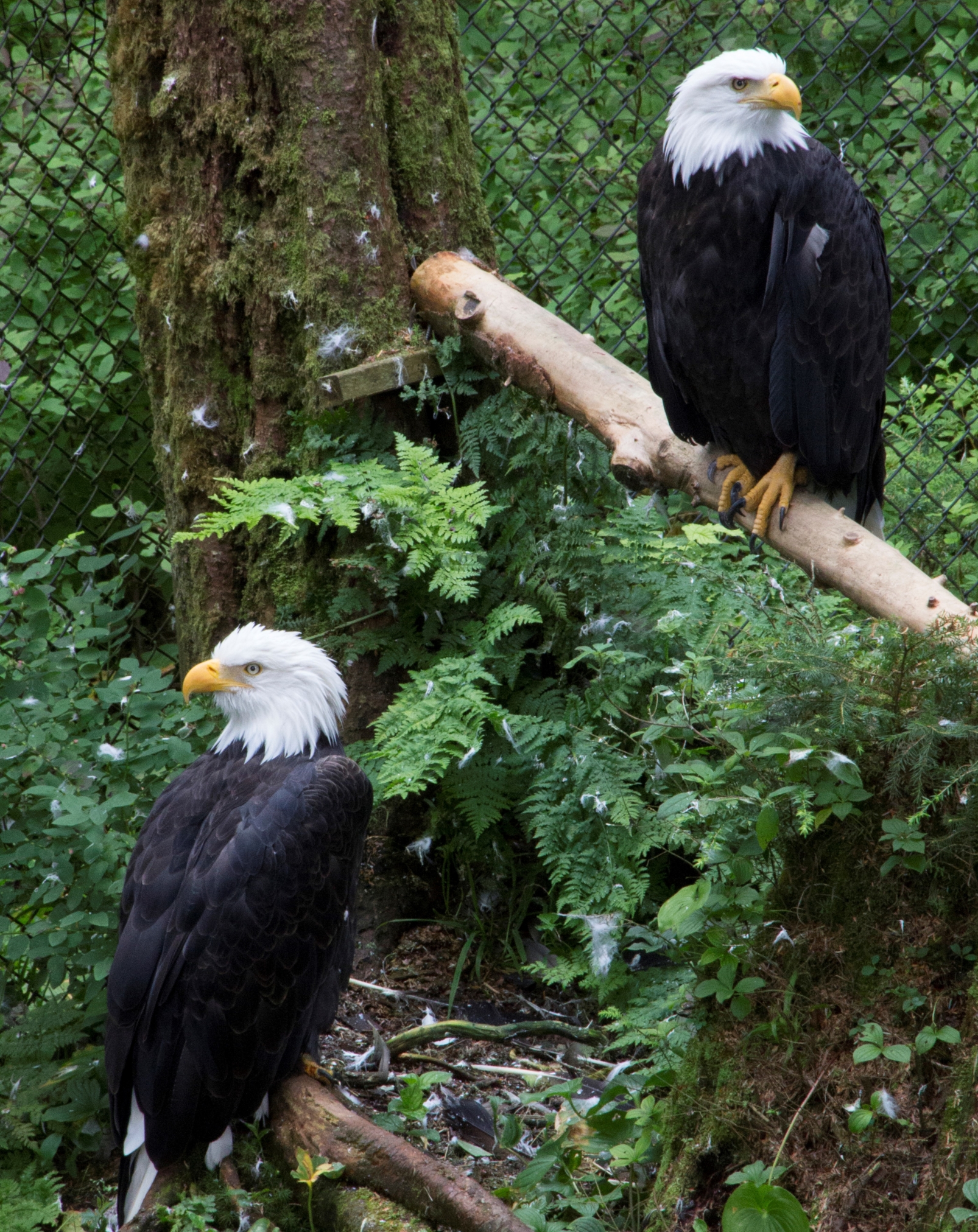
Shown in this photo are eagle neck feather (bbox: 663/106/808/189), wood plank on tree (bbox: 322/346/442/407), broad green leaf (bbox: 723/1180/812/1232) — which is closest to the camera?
broad green leaf (bbox: 723/1180/812/1232)

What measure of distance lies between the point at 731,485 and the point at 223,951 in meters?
1.74

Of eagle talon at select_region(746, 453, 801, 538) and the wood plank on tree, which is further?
the wood plank on tree

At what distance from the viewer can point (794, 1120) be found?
6.41ft

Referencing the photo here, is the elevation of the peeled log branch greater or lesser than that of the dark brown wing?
greater

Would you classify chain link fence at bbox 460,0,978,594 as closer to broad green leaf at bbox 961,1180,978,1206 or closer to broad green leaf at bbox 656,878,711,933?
broad green leaf at bbox 656,878,711,933

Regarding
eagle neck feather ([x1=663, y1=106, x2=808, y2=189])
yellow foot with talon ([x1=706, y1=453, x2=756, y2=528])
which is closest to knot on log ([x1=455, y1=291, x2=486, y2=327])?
eagle neck feather ([x1=663, y1=106, x2=808, y2=189])

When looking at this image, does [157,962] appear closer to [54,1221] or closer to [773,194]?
[54,1221]

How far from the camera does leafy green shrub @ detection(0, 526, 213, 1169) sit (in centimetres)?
274

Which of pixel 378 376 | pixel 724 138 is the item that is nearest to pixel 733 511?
pixel 724 138

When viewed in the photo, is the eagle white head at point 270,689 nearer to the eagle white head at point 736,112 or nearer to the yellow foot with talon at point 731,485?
the yellow foot with talon at point 731,485

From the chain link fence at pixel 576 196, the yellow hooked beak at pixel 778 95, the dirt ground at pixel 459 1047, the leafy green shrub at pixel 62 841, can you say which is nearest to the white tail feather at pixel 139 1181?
the leafy green shrub at pixel 62 841

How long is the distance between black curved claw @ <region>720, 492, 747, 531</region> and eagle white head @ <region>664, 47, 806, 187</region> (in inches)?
31.4

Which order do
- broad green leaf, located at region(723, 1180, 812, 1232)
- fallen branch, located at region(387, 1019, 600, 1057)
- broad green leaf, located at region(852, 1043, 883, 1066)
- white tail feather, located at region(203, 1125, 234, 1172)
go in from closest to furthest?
broad green leaf, located at region(723, 1180, 812, 1232), broad green leaf, located at region(852, 1043, 883, 1066), white tail feather, located at region(203, 1125, 234, 1172), fallen branch, located at region(387, 1019, 600, 1057)

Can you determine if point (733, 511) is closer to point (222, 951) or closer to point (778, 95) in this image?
point (778, 95)
